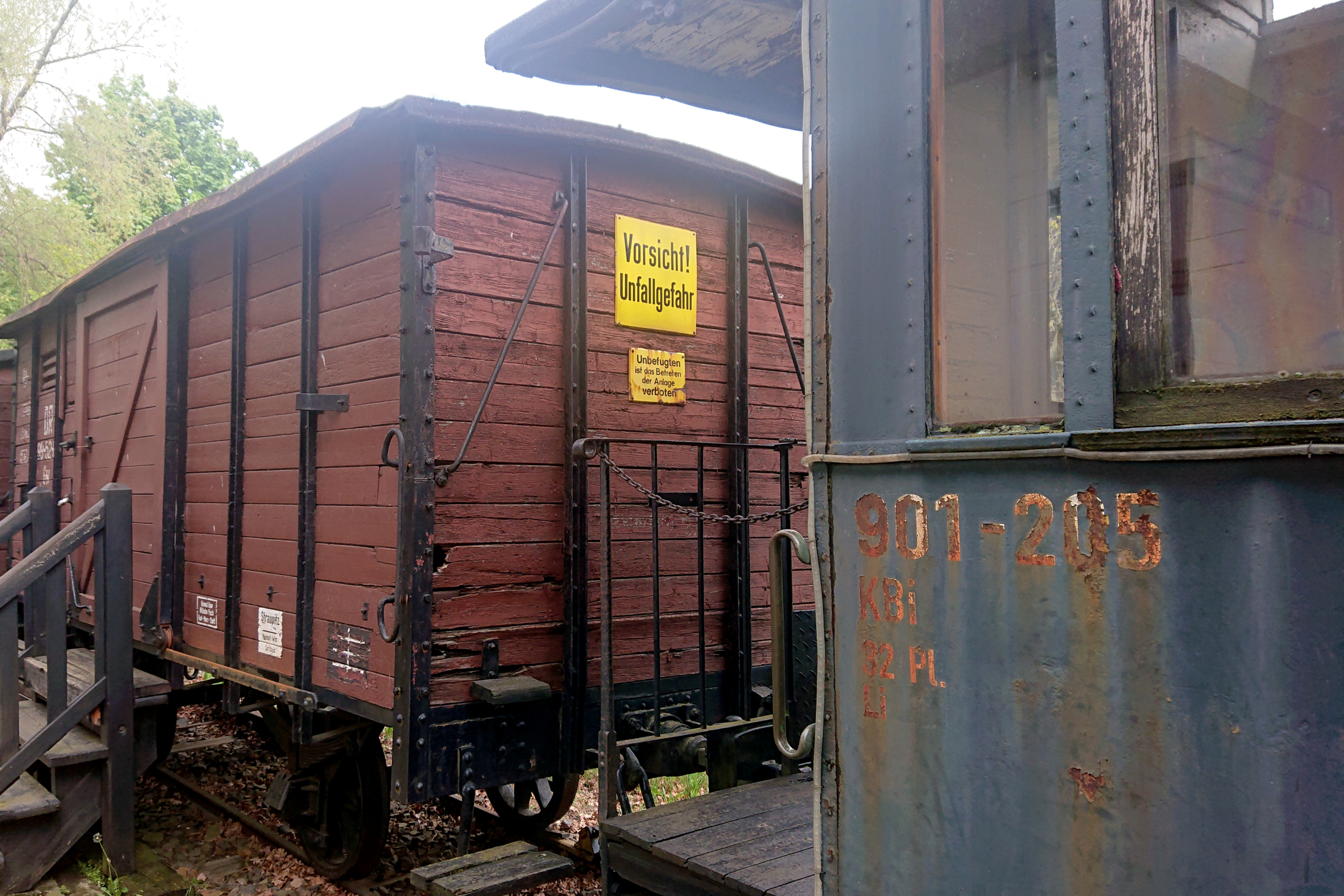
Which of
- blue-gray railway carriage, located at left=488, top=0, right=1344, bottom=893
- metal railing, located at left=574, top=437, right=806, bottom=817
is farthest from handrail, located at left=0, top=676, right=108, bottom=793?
blue-gray railway carriage, located at left=488, top=0, right=1344, bottom=893

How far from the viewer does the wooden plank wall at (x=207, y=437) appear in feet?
16.5

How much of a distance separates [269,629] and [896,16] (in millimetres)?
3886

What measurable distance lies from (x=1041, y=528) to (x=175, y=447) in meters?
5.15

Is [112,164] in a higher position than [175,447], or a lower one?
higher

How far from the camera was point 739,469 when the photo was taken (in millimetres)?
4309

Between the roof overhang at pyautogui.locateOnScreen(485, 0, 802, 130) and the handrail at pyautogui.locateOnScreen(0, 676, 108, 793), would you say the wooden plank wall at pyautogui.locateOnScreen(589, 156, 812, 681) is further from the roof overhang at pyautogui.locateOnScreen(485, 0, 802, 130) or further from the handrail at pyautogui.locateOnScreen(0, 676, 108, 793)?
the handrail at pyautogui.locateOnScreen(0, 676, 108, 793)

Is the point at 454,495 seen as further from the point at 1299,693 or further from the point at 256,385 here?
the point at 1299,693

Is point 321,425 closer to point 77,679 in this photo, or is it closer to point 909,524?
point 77,679

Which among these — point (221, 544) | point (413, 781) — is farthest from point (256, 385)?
point (413, 781)

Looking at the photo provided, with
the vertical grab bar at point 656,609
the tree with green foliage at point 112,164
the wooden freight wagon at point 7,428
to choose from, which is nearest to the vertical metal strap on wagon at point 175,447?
the vertical grab bar at point 656,609

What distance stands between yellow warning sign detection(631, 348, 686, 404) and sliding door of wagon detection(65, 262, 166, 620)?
3.07m

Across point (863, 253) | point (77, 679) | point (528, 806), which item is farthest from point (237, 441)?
point (863, 253)

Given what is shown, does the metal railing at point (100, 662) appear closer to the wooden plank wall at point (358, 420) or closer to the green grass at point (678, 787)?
the wooden plank wall at point (358, 420)

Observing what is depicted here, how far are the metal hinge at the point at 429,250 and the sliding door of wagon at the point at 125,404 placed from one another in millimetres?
2789
